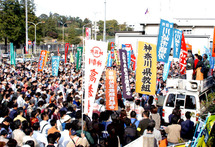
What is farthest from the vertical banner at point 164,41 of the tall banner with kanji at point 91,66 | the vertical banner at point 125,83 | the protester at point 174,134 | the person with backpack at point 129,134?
the person with backpack at point 129,134

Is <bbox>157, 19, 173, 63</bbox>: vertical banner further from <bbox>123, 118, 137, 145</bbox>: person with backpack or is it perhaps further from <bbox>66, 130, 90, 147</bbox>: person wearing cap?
<bbox>66, 130, 90, 147</bbox>: person wearing cap

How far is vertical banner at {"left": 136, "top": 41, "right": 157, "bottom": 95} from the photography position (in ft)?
29.7

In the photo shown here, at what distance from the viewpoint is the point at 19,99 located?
30.8 feet

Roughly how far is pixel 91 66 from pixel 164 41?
16.1 feet

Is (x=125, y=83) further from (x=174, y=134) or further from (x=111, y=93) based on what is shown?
(x=174, y=134)

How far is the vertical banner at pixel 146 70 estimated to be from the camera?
905 cm

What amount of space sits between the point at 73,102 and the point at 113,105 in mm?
1978

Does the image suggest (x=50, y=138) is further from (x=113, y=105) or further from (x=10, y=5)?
(x=10, y=5)

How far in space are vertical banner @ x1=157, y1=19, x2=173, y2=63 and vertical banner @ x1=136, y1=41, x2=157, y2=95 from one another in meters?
0.93

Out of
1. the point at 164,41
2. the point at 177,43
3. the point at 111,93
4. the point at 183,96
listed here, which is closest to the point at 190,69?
the point at 164,41

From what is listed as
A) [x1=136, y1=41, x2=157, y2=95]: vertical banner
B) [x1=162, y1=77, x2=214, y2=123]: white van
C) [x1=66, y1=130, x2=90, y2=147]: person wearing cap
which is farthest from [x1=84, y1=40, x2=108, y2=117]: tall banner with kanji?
[x1=162, y1=77, x2=214, y2=123]: white van

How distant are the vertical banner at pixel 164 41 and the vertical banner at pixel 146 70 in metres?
0.93

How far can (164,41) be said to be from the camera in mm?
10258

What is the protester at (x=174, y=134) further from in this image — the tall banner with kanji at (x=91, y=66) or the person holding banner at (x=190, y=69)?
the person holding banner at (x=190, y=69)
